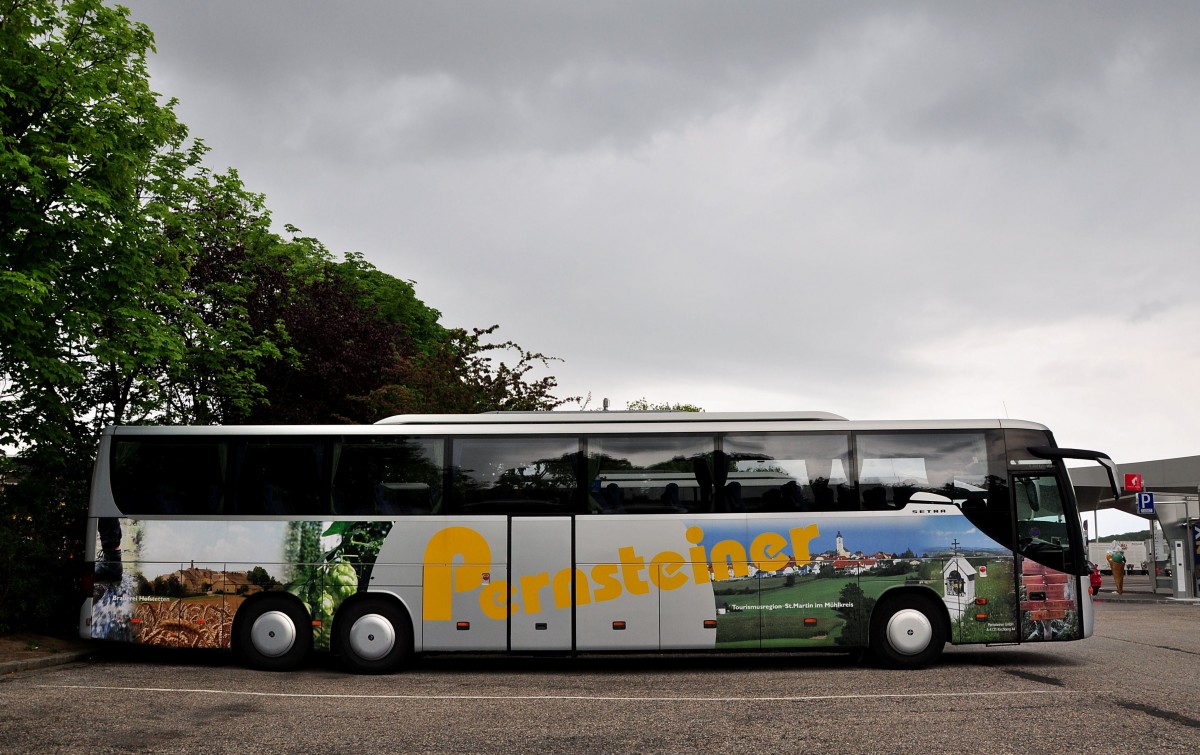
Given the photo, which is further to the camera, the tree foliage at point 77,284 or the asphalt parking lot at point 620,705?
the tree foliage at point 77,284

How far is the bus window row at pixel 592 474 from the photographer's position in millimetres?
12945

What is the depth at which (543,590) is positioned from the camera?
42.4 feet

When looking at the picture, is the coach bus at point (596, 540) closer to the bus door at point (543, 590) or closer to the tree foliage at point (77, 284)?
the bus door at point (543, 590)

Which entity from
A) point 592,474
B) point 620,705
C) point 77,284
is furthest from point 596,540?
point 77,284

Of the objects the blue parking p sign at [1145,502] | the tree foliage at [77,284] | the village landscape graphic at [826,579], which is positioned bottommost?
the village landscape graphic at [826,579]

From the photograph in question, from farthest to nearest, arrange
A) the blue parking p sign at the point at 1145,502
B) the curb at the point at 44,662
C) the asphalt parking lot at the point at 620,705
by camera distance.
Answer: the blue parking p sign at the point at 1145,502 → the curb at the point at 44,662 → the asphalt parking lot at the point at 620,705

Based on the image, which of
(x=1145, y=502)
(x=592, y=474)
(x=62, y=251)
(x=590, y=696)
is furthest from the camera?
(x=1145, y=502)

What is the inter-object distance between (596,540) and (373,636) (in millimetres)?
3204

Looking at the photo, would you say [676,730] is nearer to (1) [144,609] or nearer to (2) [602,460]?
(2) [602,460]

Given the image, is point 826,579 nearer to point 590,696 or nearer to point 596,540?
point 596,540

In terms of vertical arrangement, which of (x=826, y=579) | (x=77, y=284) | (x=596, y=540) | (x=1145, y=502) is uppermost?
(x=77, y=284)

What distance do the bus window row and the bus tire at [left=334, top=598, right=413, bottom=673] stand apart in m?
1.31

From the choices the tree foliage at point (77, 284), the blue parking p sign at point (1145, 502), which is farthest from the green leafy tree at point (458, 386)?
the blue parking p sign at point (1145, 502)

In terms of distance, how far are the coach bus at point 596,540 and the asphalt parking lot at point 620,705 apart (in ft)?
1.93
